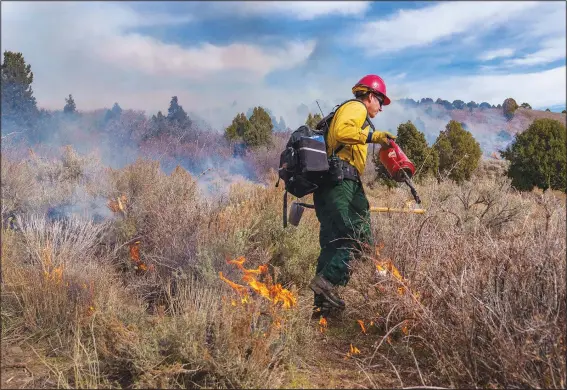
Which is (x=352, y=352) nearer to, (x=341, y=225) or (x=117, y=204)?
(x=341, y=225)

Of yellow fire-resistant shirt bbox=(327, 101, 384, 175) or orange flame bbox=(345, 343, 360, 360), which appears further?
yellow fire-resistant shirt bbox=(327, 101, 384, 175)

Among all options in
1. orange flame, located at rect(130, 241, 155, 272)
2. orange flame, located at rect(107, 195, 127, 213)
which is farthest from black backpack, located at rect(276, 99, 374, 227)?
orange flame, located at rect(107, 195, 127, 213)

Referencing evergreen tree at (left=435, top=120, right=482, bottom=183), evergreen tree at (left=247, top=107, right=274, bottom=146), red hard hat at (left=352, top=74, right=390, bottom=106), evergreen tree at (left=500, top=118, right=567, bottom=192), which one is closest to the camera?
red hard hat at (left=352, top=74, right=390, bottom=106)

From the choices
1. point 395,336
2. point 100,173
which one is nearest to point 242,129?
point 100,173

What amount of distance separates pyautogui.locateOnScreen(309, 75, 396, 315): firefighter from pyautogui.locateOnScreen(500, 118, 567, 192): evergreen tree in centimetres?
1046

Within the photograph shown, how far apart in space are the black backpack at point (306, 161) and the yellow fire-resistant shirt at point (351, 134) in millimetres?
61

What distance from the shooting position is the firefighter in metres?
3.80

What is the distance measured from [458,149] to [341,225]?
14251 mm

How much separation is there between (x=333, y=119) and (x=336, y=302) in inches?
61.5

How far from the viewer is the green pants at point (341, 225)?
3.83 meters

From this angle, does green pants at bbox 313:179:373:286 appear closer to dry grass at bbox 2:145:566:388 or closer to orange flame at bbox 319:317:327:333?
dry grass at bbox 2:145:566:388

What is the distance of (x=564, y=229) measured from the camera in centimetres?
266

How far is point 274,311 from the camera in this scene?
10.0 ft

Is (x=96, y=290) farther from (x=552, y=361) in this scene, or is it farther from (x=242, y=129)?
(x=242, y=129)
